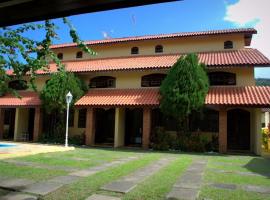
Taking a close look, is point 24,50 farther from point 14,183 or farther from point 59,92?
point 59,92

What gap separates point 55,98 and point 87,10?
17.5 metres

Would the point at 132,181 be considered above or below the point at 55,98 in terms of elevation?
below

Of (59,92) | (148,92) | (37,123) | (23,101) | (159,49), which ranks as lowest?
(37,123)

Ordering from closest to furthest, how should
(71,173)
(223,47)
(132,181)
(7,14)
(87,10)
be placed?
(87,10), (7,14), (132,181), (71,173), (223,47)

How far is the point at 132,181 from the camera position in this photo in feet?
26.5

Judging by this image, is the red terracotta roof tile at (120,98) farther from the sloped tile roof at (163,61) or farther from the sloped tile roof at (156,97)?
the sloped tile roof at (163,61)

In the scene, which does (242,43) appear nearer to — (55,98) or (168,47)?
(168,47)

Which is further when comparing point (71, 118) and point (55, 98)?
point (71, 118)

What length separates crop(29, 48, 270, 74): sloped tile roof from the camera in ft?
57.4

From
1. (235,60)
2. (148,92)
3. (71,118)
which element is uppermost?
(235,60)

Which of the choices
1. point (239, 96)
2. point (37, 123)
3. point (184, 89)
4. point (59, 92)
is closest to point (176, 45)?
point (184, 89)

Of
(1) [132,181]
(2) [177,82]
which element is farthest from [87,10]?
(2) [177,82]

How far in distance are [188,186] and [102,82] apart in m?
15.2

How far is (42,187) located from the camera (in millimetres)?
7016
